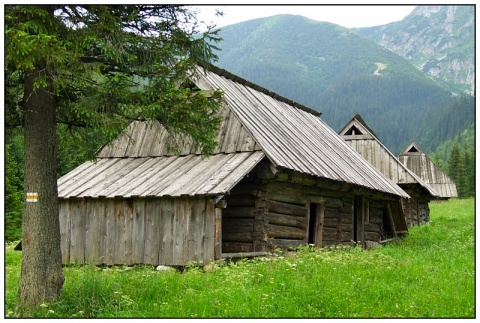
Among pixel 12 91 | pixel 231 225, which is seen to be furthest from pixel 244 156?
pixel 12 91

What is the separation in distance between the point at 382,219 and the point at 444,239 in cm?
271

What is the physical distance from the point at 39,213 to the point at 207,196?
14.5ft

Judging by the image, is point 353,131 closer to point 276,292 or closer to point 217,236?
point 217,236

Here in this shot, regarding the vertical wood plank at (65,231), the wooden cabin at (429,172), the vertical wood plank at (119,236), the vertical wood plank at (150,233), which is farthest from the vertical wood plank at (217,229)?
the wooden cabin at (429,172)

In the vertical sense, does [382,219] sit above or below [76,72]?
below

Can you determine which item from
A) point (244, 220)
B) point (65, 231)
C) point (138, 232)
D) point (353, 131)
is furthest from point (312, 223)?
point (353, 131)

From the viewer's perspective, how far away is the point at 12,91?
1059 cm

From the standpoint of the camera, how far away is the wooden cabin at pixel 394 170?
30867 mm

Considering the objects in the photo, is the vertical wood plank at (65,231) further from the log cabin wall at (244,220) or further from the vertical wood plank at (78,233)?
the log cabin wall at (244,220)

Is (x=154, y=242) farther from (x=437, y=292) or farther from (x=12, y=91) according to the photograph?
(x=437, y=292)

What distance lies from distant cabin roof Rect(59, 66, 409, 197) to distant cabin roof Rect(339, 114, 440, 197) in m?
7.59

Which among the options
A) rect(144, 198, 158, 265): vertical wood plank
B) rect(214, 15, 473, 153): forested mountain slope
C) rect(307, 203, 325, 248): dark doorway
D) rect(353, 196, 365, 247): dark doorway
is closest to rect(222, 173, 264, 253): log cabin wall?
rect(144, 198, 158, 265): vertical wood plank

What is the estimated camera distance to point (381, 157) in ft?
106

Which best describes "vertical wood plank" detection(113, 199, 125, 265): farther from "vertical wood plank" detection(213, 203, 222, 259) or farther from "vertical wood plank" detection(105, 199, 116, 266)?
"vertical wood plank" detection(213, 203, 222, 259)
